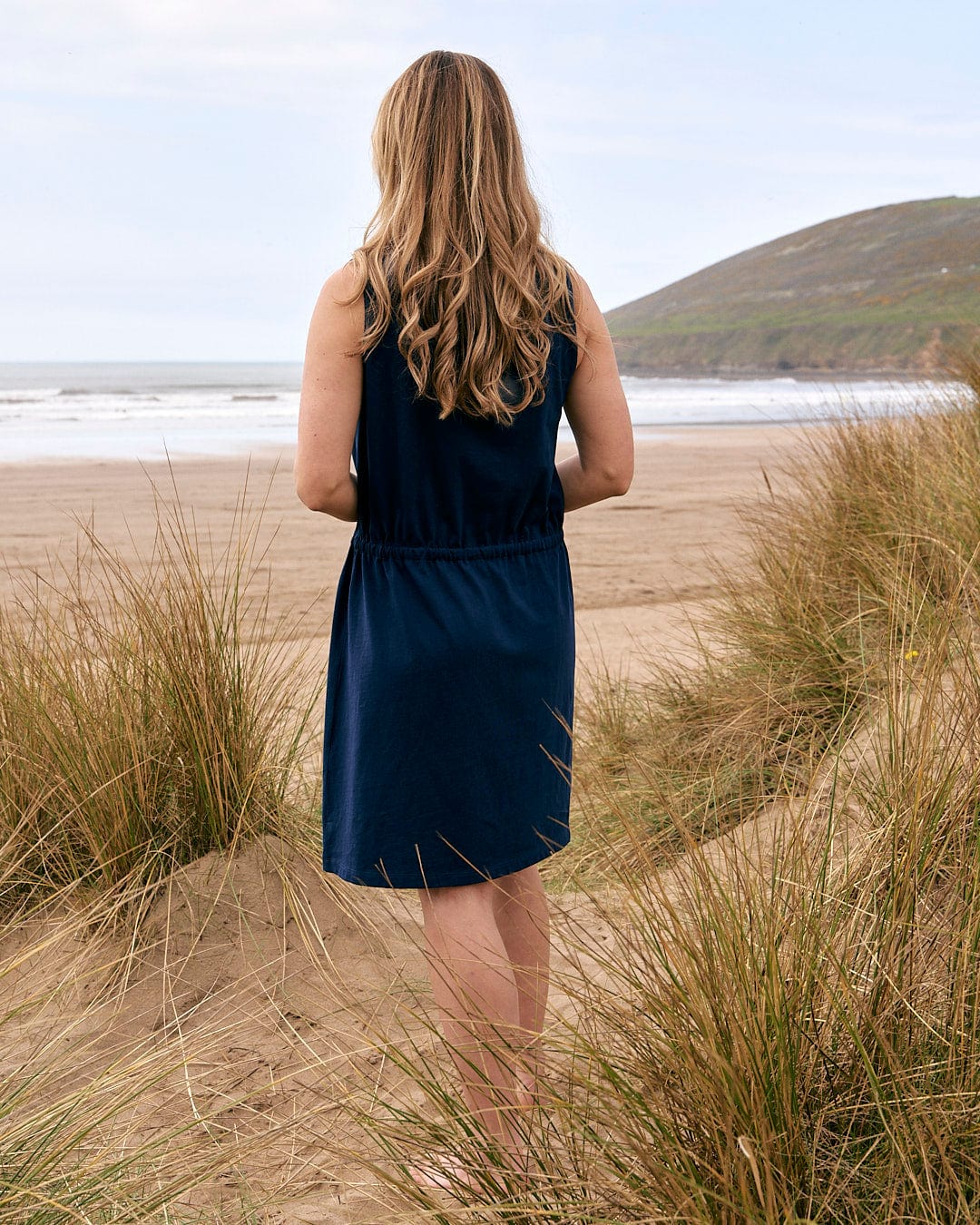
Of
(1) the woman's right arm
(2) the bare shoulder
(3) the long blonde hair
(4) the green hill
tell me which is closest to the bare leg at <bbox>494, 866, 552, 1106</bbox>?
(1) the woman's right arm

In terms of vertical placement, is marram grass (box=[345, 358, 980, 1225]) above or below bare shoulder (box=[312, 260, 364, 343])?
below

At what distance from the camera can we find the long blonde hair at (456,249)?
1786 millimetres

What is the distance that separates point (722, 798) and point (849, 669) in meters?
0.56

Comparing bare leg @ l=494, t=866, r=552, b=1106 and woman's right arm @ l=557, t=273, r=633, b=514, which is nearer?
woman's right arm @ l=557, t=273, r=633, b=514

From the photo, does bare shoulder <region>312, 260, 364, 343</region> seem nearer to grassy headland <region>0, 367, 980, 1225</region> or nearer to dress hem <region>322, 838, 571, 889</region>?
grassy headland <region>0, 367, 980, 1225</region>

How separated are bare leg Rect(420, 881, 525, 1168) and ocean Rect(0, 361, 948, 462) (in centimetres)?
479

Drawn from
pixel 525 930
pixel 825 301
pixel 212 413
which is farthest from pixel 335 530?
pixel 825 301

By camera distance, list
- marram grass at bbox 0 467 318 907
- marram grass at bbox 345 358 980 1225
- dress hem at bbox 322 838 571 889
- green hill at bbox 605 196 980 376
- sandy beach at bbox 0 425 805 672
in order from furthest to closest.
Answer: green hill at bbox 605 196 980 376, sandy beach at bbox 0 425 805 672, marram grass at bbox 0 467 318 907, dress hem at bbox 322 838 571 889, marram grass at bbox 345 358 980 1225

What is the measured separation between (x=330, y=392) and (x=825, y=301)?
232ft

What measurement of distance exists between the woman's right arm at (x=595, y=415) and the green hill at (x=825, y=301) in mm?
39841

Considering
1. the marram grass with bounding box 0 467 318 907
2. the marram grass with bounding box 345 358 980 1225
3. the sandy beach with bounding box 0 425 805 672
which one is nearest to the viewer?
the marram grass with bounding box 345 358 980 1225

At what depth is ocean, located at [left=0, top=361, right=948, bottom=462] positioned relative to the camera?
17.3 m

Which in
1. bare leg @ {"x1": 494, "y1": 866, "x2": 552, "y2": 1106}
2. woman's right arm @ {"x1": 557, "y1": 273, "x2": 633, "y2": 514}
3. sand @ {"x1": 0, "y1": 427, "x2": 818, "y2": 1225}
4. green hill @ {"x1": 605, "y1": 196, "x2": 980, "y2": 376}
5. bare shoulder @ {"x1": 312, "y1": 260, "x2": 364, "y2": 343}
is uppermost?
green hill @ {"x1": 605, "y1": 196, "x2": 980, "y2": 376}

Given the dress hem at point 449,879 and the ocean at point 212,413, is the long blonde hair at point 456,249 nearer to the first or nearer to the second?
the dress hem at point 449,879
